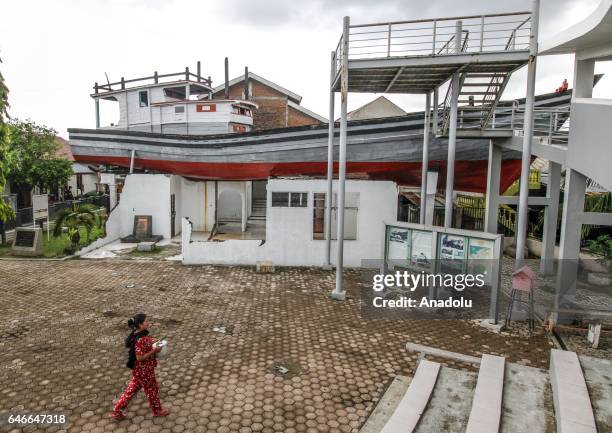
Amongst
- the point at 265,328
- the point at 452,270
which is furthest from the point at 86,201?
the point at 452,270

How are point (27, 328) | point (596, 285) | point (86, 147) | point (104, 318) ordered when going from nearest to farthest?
point (27, 328) < point (104, 318) < point (596, 285) < point (86, 147)

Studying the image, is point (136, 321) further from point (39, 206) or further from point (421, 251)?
point (39, 206)

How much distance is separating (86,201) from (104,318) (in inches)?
931

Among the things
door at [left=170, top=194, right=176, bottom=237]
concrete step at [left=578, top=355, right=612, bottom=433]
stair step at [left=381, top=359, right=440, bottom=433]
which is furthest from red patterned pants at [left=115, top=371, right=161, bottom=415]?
door at [left=170, top=194, right=176, bottom=237]

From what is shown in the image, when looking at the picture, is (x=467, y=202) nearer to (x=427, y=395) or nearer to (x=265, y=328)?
(x=265, y=328)

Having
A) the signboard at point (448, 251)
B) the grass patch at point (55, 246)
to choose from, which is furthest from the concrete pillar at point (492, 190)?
the grass patch at point (55, 246)

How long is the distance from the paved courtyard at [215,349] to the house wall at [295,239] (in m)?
1.68

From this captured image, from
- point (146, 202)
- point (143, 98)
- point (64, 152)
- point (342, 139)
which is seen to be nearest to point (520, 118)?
point (342, 139)

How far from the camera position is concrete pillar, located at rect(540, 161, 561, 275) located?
13852 millimetres

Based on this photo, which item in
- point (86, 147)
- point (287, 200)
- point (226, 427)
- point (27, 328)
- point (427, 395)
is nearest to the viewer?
point (226, 427)

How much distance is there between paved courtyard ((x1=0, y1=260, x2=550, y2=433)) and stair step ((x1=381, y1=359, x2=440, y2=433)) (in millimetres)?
535

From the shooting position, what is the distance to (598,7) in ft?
23.9

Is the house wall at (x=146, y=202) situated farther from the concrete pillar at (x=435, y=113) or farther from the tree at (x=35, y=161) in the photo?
the concrete pillar at (x=435, y=113)

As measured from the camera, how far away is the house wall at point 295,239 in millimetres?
14773
